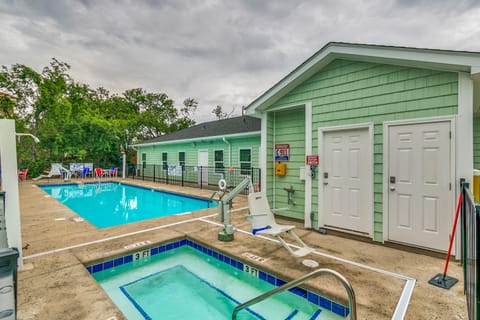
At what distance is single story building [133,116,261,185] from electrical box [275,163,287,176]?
13.6ft

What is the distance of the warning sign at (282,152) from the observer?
548 centimetres

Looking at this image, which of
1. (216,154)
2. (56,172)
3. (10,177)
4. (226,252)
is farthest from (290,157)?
(56,172)

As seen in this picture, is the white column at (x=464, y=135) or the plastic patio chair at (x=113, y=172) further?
the plastic patio chair at (x=113, y=172)

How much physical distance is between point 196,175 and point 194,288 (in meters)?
10.6

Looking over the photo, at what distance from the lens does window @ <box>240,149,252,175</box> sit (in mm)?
11151

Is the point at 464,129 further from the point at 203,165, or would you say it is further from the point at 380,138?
the point at 203,165

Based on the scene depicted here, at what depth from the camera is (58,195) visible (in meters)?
10.5

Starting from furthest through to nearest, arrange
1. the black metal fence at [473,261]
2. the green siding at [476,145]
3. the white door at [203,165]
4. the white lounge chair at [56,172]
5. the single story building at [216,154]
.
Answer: the white lounge chair at [56,172]
the white door at [203,165]
the single story building at [216,154]
the green siding at [476,145]
the black metal fence at [473,261]

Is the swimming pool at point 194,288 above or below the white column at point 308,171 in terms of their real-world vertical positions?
below

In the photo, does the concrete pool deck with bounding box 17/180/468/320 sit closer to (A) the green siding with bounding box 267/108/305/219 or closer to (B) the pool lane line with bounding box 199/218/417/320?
(B) the pool lane line with bounding box 199/218/417/320

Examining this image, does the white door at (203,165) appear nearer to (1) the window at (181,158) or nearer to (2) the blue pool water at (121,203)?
(1) the window at (181,158)

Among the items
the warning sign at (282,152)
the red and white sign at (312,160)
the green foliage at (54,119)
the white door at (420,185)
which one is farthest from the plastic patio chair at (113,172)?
the white door at (420,185)

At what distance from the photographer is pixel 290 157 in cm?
545

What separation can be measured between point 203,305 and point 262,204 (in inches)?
71.8
